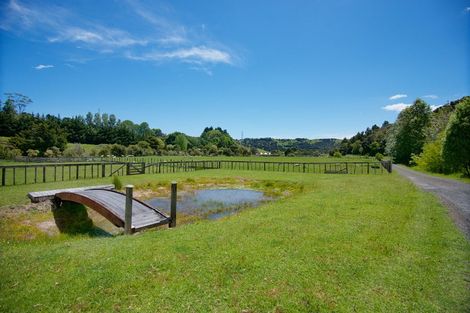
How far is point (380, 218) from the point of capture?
9.63m

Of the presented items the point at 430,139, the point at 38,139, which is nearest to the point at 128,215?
the point at 430,139

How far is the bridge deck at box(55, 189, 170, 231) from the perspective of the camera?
9677 millimetres

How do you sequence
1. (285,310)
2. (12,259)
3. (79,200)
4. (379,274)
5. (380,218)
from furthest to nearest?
(79,200) < (380,218) < (12,259) < (379,274) < (285,310)

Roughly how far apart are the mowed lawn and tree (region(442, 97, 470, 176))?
16.9m

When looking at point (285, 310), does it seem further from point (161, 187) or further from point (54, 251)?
point (161, 187)

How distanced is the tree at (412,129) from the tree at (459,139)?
28.1 meters

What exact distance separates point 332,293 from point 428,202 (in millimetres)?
9958

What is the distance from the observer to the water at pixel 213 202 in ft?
47.0

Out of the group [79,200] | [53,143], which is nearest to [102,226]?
[79,200]

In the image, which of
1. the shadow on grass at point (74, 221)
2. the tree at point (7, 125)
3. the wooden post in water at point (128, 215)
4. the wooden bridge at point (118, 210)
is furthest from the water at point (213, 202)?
the tree at point (7, 125)

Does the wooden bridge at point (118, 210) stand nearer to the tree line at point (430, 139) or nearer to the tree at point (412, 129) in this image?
the tree line at point (430, 139)

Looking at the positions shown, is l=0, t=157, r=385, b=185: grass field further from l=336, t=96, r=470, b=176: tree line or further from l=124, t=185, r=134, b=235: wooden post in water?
l=124, t=185, r=134, b=235: wooden post in water

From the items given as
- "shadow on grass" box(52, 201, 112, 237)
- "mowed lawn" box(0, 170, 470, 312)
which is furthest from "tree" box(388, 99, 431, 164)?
"shadow on grass" box(52, 201, 112, 237)

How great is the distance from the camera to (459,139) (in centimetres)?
2147
